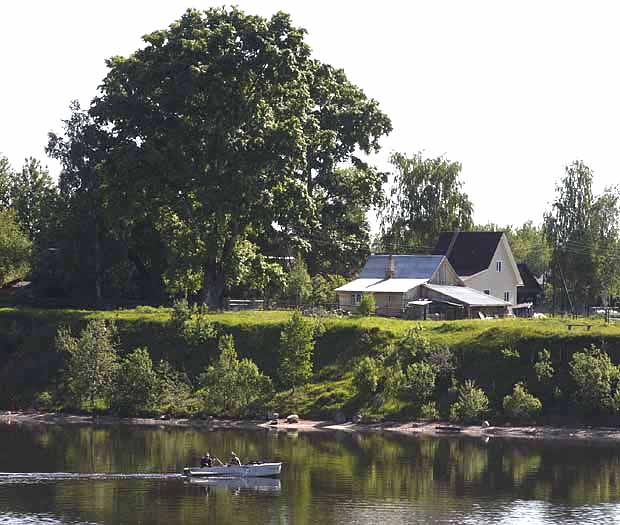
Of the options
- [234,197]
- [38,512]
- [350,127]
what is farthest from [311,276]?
[38,512]

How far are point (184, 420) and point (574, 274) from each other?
66233 millimetres

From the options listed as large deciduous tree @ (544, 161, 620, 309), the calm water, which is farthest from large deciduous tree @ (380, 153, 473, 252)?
the calm water

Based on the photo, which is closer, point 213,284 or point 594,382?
point 594,382

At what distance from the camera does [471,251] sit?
137750mm

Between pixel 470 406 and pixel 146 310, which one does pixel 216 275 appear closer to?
pixel 146 310

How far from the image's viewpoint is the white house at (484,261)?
134750 millimetres

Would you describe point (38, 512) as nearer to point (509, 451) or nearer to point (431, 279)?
point (509, 451)

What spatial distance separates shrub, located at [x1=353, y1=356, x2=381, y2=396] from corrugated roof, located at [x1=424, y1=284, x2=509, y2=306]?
839 inches

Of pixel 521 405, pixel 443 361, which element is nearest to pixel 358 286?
pixel 443 361

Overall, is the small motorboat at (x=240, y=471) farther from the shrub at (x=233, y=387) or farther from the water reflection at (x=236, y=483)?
the shrub at (x=233, y=387)

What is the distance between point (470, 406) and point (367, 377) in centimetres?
909

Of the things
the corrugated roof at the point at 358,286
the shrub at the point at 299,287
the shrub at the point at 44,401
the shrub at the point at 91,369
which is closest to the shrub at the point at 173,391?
the shrub at the point at 91,369

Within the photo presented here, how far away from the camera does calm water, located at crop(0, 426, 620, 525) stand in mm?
60438

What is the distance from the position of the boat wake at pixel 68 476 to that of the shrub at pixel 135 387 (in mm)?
28488
